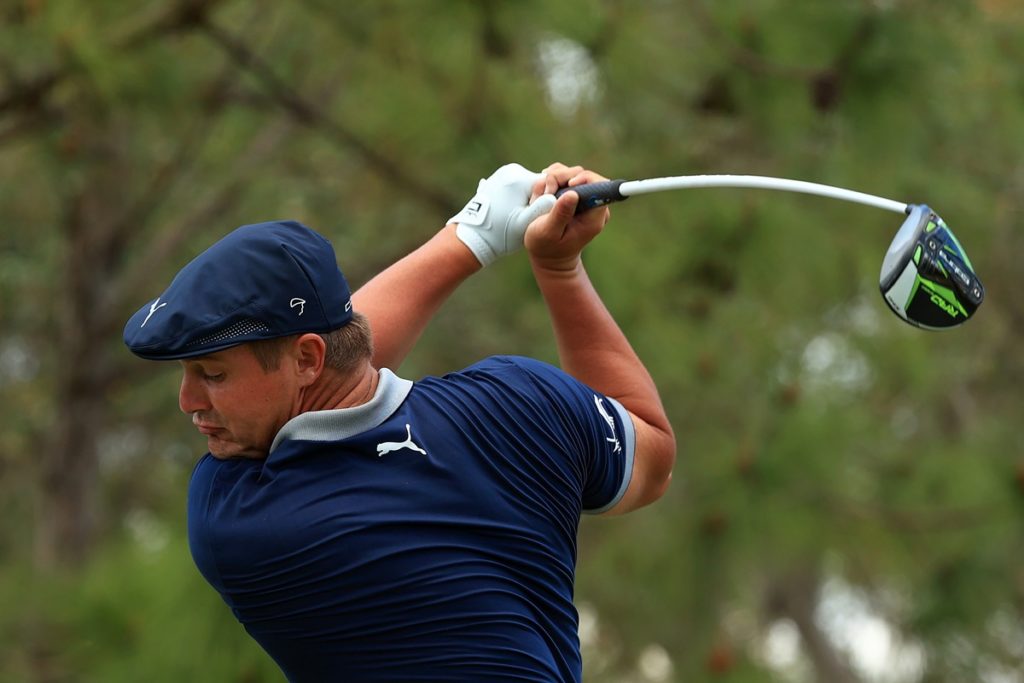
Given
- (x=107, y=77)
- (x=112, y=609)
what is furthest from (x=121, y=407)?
(x=107, y=77)

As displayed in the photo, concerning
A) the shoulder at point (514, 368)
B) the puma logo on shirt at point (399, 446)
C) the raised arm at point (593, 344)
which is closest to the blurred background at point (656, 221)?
the raised arm at point (593, 344)

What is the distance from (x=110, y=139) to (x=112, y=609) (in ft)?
9.02

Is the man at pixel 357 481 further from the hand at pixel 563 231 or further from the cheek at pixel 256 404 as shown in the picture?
the hand at pixel 563 231

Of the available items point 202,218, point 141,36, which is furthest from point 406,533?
point 202,218

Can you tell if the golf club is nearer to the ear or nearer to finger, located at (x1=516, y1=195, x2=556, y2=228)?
finger, located at (x1=516, y1=195, x2=556, y2=228)

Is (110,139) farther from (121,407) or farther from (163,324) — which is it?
(163,324)

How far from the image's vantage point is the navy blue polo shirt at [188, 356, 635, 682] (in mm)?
2170

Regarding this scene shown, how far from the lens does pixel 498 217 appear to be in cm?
261

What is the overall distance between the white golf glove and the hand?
7 centimetres

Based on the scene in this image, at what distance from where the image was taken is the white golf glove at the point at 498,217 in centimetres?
261

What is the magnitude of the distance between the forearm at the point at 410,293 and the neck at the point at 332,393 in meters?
0.34

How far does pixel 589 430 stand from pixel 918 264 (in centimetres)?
52

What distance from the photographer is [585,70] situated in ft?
17.7

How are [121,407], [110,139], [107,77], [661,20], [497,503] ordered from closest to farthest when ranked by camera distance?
[497,503]
[107,77]
[661,20]
[110,139]
[121,407]
